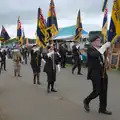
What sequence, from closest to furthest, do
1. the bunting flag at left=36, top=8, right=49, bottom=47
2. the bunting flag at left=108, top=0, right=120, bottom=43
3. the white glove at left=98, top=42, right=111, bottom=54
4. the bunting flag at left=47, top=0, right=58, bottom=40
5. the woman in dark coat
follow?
the white glove at left=98, top=42, right=111, bottom=54
the bunting flag at left=108, top=0, right=120, bottom=43
the woman in dark coat
the bunting flag at left=47, top=0, right=58, bottom=40
the bunting flag at left=36, top=8, right=49, bottom=47

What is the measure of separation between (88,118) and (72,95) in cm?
339

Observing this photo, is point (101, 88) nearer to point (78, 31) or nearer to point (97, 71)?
point (97, 71)

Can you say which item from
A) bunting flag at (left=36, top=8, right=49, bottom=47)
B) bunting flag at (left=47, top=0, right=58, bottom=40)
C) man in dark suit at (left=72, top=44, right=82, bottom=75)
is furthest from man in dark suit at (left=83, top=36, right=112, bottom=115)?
man in dark suit at (left=72, top=44, right=82, bottom=75)

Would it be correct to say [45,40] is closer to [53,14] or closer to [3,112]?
[53,14]

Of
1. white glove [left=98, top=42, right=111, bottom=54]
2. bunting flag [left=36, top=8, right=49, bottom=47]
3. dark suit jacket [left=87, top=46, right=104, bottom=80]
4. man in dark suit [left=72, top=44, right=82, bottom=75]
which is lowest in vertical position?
man in dark suit [left=72, top=44, right=82, bottom=75]

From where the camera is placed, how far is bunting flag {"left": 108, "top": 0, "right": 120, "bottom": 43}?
8.16 meters

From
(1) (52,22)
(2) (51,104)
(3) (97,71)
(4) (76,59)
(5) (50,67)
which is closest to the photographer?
(3) (97,71)

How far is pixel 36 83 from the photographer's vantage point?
1477cm

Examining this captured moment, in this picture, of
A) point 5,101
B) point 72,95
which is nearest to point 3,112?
point 5,101

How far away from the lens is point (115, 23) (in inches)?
326

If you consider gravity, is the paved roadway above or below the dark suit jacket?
below

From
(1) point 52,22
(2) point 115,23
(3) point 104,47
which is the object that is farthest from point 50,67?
(3) point 104,47

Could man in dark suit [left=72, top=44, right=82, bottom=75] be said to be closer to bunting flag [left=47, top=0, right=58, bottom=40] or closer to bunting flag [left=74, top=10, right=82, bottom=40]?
bunting flag [left=47, top=0, right=58, bottom=40]

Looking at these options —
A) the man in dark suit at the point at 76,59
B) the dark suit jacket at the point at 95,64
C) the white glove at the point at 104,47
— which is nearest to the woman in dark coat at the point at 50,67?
the dark suit jacket at the point at 95,64
